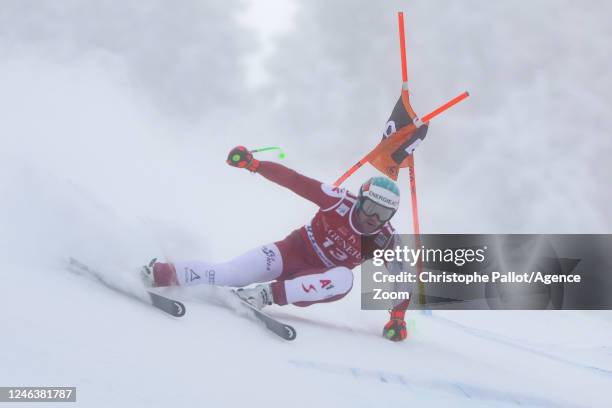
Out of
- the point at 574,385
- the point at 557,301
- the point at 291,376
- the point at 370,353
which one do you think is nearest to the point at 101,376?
the point at 291,376

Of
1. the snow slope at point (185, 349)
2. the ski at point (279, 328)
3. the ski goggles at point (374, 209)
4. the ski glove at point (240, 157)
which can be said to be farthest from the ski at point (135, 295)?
the ski goggles at point (374, 209)

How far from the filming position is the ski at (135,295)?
328 centimetres

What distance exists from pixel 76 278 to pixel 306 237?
1760mm

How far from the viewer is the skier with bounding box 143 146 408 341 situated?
161 inches

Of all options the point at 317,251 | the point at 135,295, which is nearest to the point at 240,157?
the point at 317,251

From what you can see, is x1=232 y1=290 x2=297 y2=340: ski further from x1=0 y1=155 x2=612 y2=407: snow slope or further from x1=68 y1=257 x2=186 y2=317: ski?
x1=68 y1=257 x2=186 y2=317: ski

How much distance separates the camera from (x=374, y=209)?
4.24 meters

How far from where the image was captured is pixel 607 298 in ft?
27.8

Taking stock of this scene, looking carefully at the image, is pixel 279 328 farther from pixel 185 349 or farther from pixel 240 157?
pixel 240 157

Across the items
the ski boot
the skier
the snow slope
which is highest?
the skier

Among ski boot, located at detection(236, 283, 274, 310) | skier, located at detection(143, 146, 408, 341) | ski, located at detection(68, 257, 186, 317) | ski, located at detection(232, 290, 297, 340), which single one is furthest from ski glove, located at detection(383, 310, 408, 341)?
ski, located at detection(68, 257, 186, 317)

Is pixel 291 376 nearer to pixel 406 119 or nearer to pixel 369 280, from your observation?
pixel 369 280

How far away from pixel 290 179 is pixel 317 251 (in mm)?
573

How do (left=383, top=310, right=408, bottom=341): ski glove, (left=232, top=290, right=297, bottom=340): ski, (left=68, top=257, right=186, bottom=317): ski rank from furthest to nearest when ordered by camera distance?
(left=383, top=310, right=408, bottom=341): ski glove < (left=232, top=290, right=297, bottom=340): ski < (left=68, top=257, right=186, bottom=317): ski
